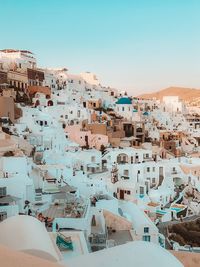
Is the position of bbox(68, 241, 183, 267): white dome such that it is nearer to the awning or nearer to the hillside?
the awning

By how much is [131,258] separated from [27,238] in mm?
877

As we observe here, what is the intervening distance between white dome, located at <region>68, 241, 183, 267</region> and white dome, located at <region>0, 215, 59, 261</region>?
270 mm

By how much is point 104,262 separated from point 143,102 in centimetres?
3728

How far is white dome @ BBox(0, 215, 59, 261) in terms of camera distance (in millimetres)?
2533

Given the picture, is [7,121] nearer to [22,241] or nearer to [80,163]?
[80,163]

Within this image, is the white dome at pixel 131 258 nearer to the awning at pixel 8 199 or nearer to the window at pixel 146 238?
the awning at pixel 8 199

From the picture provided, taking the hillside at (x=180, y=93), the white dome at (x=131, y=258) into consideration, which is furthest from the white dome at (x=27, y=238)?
the hillside at (x=180, y=93)

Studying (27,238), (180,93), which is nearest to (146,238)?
(27,238)

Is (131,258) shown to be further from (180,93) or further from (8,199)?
(180,93)

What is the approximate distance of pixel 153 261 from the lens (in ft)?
7.29

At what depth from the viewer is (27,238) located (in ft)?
9.15

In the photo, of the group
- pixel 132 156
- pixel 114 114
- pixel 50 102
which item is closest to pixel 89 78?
pixel 114 114

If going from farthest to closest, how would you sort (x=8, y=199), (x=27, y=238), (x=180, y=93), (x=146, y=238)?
1. (x=180, y=93)
2. (x=146, y=238)
3. (x=8, y=199)
4. (x=27, y=238)

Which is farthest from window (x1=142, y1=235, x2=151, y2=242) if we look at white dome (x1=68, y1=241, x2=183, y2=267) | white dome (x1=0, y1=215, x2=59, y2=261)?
white dome (x1=68, y1=241, x2=183, y2=267)
